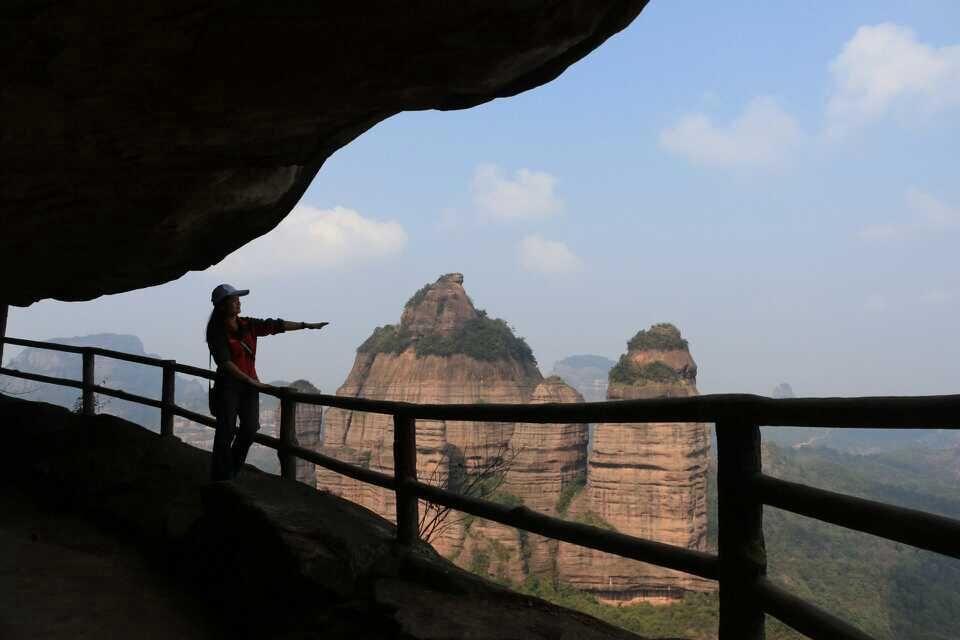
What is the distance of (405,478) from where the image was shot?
4.16 meters

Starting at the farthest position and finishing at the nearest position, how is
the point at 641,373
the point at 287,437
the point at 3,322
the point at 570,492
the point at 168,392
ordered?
1. the point at 641,373
2. the point at 570,492
3. the point at 3,322
4. the point at 168,392
5. the point at 287,437

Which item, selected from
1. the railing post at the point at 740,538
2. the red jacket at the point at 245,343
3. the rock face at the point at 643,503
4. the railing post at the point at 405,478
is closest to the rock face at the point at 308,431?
the rock face at the point at 643,503

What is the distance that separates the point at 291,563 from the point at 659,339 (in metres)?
61.0

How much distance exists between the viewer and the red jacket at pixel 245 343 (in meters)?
4.98

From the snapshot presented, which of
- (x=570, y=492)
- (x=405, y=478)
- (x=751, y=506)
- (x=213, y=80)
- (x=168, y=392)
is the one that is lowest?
(x=570, y=492)

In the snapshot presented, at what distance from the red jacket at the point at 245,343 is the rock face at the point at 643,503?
46.8 metres

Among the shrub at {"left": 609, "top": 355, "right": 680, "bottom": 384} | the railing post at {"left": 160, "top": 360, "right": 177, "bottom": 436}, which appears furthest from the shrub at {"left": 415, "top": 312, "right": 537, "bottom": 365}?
the railing post at {"left": 160, "top": 360, "right": 177, "bottom": 436}

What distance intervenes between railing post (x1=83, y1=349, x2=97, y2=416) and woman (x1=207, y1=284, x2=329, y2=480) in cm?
393

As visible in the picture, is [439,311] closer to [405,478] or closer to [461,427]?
[461,427]

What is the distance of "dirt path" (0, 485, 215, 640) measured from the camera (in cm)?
355

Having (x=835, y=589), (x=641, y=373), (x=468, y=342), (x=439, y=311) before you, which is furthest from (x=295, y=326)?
(x=439, y=311)

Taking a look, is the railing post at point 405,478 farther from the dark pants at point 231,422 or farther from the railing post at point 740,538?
the railing post at point 740,538

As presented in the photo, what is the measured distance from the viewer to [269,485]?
4.48 meters

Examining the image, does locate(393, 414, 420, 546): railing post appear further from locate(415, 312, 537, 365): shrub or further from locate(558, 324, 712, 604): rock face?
locate(415, 312, 537, 365): shrub
